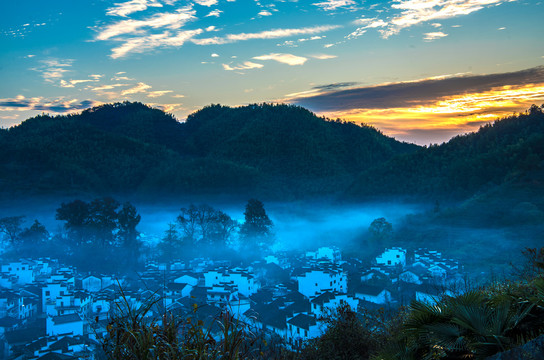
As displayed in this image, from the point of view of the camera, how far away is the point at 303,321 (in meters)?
12.1

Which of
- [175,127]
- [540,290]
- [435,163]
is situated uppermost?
[175,127]

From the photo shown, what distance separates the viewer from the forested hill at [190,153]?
143 feet

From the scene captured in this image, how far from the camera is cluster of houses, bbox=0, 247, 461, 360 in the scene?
12.0m

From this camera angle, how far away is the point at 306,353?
4.71 metres

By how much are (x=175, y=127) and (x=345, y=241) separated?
170ft

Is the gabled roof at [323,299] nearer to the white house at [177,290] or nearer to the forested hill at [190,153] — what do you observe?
the white house at [177,290]

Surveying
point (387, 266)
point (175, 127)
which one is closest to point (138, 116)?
point (175, 127)

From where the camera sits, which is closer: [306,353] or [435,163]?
[306,353]

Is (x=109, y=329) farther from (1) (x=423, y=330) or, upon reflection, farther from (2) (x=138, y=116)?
(2) (x=138, y=116)

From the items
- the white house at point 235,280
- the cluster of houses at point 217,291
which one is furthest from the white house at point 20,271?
the white house at point 235,280

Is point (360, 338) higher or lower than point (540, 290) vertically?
lower

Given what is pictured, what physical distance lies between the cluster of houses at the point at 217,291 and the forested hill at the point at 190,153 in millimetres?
21625

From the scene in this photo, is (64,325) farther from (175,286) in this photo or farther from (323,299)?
(323,299)

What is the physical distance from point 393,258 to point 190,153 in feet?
158
